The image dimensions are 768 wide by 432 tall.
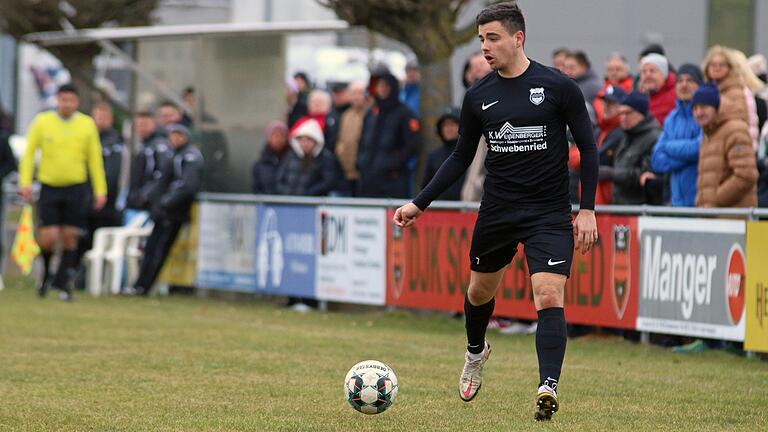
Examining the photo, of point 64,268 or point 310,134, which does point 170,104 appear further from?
point 310,134

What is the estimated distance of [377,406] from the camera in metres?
8.34

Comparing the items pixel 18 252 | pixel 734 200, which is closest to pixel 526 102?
pixel 734 200

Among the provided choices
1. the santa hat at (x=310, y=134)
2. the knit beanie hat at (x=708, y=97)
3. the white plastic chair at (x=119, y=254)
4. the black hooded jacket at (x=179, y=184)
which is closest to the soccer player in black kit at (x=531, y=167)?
the knit beanie hat at (x=708, y=97)

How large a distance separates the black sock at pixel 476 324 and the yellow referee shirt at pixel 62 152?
10483mm

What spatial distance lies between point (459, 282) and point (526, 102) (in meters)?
6.97

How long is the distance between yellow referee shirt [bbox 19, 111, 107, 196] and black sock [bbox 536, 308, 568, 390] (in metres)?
11.4

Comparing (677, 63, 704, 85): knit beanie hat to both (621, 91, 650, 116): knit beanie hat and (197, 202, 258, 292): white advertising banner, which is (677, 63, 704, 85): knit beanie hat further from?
(197, 202, 258, 292): white advertising banner

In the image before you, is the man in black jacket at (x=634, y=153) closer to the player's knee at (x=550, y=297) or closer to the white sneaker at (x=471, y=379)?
the white sneaker at (x=471, y=379)

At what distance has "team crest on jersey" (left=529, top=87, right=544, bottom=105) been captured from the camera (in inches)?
331

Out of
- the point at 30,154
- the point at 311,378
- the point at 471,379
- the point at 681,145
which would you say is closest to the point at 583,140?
the point at 471,379

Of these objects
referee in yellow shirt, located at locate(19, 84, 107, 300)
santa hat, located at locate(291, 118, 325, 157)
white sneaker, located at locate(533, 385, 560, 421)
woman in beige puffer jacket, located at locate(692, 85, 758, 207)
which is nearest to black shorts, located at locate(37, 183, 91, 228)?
referee in yellow shirt, located at locate(19, 84, 107, 300)

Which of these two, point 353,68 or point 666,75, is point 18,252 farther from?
point 666,75

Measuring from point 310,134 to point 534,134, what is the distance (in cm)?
980

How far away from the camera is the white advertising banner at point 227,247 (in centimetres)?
1906
